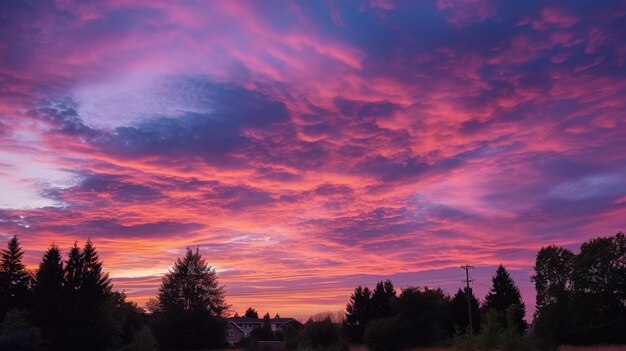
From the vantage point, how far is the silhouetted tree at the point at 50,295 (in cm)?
5234

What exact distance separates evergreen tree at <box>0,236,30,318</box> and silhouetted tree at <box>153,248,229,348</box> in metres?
14.3

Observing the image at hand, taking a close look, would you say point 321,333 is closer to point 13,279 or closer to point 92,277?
point 92,277

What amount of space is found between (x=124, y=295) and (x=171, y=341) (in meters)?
34.5

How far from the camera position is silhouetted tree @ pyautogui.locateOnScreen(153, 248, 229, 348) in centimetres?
6444

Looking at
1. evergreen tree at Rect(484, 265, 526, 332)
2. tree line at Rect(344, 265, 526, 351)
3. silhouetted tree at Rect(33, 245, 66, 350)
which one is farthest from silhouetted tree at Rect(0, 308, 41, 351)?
evergreen tree at Rect(484, 265, 526, 332)

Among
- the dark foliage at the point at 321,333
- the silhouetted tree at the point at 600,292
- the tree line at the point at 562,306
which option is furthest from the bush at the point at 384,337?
the silhouetted tree at the point at 600,292

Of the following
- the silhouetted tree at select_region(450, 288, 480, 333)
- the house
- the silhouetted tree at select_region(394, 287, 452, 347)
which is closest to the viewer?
the silhouetted tree at select_region(394, 287, 452, 347)

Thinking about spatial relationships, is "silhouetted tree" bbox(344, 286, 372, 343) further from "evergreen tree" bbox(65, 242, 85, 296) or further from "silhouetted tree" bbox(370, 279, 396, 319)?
"evergreen tree" bbox(65, 242, 85, 296)

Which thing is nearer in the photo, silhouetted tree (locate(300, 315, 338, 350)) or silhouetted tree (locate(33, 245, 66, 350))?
silhouetted tree (locate(33, 245, 66, 350))

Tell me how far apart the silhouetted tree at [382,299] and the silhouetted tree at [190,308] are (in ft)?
71.4

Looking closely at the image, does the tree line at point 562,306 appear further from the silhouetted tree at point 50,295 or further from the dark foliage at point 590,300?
the silhouetted tree at point 50,295

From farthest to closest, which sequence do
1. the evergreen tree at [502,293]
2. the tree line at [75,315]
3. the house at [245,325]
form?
the house at [245,325]
the evergreen tree at [502,293]
the tree line at [75,315]

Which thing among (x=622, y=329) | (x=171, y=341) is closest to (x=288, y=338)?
(x=171, y=341)

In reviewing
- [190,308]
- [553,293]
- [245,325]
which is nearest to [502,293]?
[553,293]
